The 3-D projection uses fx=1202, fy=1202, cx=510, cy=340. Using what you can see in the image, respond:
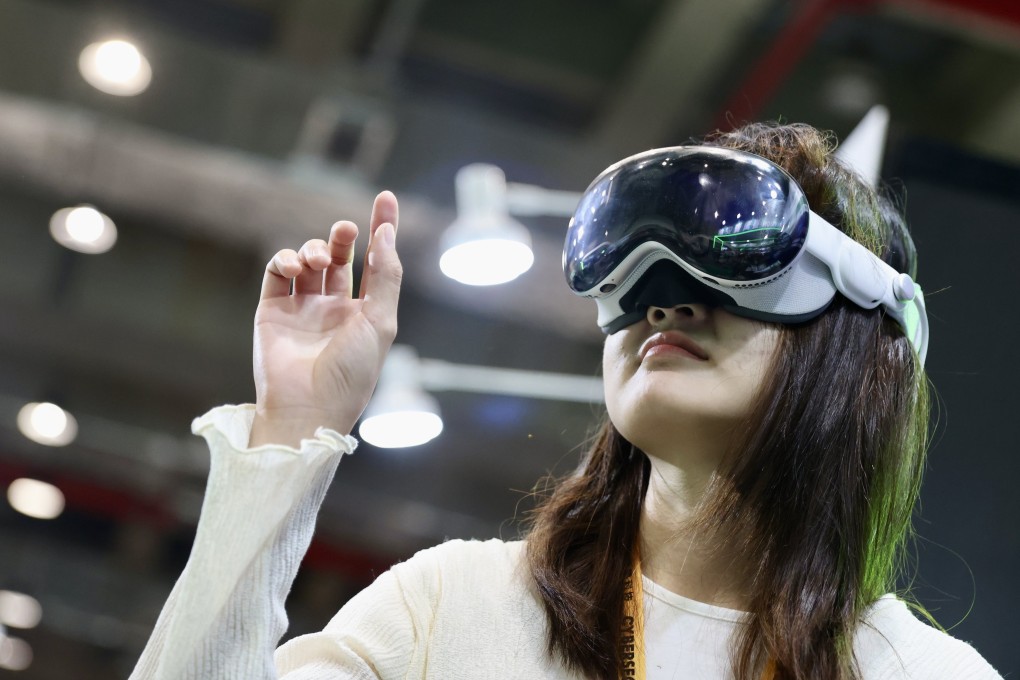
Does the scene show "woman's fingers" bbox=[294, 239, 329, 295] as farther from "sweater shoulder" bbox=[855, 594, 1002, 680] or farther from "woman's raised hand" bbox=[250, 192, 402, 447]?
"sweater shoulder" bbox=[855, 594, 1002, 680]

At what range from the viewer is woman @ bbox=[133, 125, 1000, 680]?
1.30 metres

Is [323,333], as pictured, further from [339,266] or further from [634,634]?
[634,634]

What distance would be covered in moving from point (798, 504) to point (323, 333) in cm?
59

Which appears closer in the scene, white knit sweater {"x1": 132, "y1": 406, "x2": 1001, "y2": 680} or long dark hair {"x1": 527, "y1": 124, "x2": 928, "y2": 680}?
white knit sweater {"x1": 132, "y1": 406, "x2": 1001, "y2": 680}

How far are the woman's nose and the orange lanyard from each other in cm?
30

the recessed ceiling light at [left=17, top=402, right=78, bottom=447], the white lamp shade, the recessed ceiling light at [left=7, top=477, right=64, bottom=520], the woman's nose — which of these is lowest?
the woman's nose

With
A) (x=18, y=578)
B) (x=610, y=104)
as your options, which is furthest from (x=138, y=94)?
(x=18, y=578)

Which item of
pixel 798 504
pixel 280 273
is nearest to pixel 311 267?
pixel 280 273

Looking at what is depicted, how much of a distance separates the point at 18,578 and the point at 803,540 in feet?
34.2

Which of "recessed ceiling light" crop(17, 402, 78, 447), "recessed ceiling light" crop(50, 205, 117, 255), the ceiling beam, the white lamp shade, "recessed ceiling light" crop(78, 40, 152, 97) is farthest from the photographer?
"recessed ceiling light" crop(17, 402, 78, 447)

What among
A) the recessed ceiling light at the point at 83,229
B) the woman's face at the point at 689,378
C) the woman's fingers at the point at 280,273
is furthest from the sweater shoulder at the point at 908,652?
the recessed ceiling light at the point at 83,229

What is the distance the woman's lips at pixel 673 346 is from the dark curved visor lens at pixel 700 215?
8 centimetres

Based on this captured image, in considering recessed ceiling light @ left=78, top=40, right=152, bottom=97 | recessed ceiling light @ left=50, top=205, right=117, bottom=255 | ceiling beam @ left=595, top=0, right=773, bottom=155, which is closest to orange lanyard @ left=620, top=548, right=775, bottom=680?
ceiling beam @ left=595, top=0, right=773, bottom=155

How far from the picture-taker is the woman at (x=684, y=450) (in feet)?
4.26
